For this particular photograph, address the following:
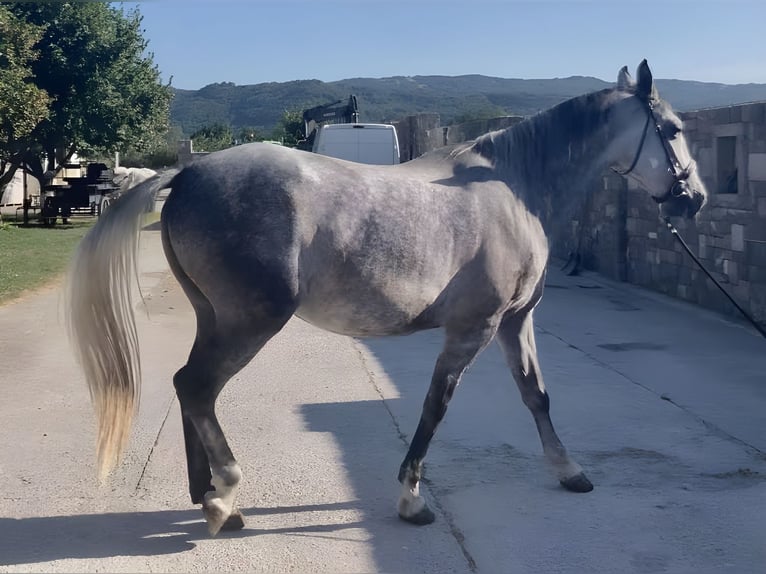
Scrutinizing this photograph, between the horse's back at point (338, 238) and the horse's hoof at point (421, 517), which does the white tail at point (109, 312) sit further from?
the horse's hoof at point (421, 517)

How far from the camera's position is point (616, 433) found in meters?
5.84

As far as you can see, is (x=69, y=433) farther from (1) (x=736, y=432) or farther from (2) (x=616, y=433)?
(1) (x=736, y=432)

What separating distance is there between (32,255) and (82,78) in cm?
1022

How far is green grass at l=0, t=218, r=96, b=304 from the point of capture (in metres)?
12.9

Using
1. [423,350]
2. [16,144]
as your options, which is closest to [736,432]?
[423,350]

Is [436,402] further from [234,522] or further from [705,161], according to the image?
[705,161]

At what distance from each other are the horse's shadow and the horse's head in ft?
7.64

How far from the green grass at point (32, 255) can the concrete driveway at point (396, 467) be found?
2745mm

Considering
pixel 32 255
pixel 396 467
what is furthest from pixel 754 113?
pixel 32 255

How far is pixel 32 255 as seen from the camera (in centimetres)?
1680

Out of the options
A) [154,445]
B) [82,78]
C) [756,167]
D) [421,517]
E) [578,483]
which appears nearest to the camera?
[421,517]

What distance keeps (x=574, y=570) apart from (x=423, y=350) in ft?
16.3

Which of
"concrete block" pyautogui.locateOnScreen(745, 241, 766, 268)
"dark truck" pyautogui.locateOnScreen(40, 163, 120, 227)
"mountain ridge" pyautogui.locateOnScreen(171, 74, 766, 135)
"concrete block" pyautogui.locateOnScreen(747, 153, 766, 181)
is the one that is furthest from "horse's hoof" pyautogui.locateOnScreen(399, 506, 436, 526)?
"mountain ridge" pyautogui.locateOnScreen(171, 74, 766, 135)

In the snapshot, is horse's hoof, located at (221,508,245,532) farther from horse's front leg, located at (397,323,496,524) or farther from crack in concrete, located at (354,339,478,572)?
crack in concrete, located at (354,339,478,572)
